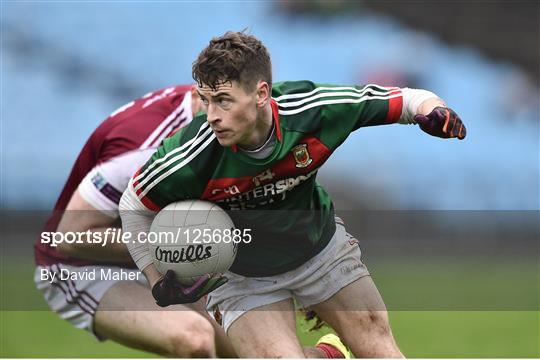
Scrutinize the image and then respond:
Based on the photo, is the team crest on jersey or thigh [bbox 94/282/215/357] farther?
thigh [bbox 94/282/215/357]

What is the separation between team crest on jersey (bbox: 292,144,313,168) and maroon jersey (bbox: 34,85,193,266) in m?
1.25

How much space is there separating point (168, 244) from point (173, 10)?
11108 mm

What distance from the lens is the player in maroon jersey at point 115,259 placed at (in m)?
5.40

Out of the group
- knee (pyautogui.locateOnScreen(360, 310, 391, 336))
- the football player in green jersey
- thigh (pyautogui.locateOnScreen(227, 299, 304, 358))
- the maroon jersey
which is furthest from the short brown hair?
the maroon jersey

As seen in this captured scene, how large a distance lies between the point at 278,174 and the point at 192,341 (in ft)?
3.98

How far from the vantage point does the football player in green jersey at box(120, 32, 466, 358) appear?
431cm

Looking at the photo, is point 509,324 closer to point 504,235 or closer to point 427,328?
point 427,328

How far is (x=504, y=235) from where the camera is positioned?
13.5 m

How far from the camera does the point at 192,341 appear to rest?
5270mm

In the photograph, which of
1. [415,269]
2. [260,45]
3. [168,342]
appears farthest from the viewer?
[415,269]

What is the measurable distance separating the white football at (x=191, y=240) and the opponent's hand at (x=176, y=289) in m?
0.03

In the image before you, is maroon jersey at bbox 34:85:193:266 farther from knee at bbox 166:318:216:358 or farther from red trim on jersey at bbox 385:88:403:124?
red trim on jersey at bbox 385:88:403:124

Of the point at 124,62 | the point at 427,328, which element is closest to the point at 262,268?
the point at 427,328

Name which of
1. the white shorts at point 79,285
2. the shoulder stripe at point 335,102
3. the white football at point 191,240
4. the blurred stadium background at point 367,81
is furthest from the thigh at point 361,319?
the blurred stadium background at point 367,81
